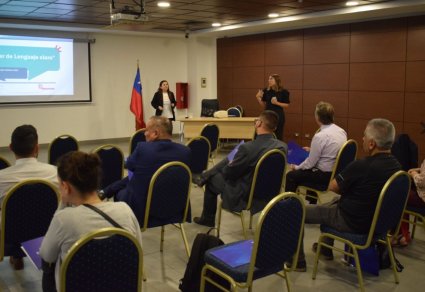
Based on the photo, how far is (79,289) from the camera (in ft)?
5.91

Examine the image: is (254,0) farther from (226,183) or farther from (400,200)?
(400,200)

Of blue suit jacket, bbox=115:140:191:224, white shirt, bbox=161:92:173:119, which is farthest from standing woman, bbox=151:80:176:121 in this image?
blue suit jacket, bbox=115:140:191:224

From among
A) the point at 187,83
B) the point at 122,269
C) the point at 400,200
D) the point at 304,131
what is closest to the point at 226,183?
the point at 400,200

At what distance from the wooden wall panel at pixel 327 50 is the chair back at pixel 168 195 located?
603 cm

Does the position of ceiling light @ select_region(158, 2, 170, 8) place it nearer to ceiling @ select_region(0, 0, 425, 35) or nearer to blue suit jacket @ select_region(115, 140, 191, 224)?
ceiling @ select_region(0, 0, 425, 35)

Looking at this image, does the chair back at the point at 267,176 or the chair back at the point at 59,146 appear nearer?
the chair back at the point at 267,176

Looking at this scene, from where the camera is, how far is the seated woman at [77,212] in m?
1.82

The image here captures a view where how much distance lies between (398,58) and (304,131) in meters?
2.47

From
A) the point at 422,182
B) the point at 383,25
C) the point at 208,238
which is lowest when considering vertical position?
the point at 208,238

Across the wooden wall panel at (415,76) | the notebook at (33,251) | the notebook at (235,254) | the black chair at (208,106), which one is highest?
the wooden wall panel at (415,76)

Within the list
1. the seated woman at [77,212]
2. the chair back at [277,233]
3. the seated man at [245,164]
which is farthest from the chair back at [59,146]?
the chair back at [277,233]

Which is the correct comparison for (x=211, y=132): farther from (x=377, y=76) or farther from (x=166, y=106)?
(x=377, y=76)

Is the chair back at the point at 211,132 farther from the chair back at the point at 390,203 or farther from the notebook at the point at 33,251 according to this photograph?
the notebook at the point at 33,251

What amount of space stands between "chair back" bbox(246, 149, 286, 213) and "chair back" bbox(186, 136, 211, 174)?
1.26m
